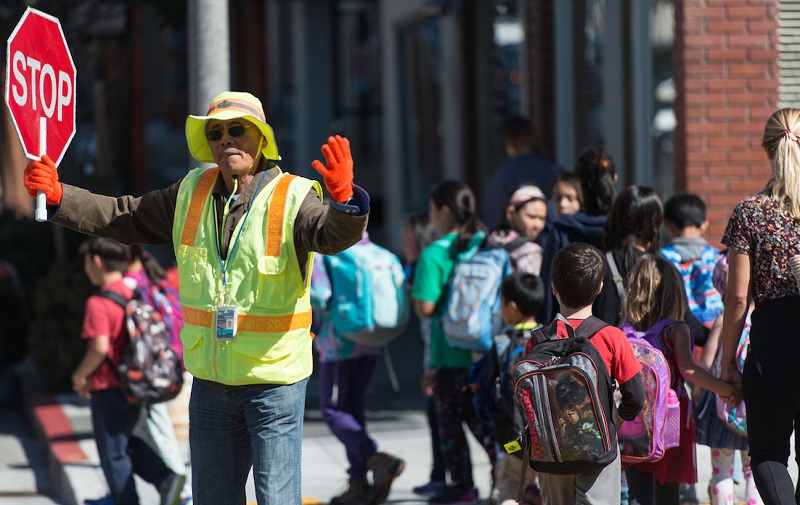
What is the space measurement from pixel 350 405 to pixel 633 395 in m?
2.43

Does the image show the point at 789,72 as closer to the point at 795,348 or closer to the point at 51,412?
the point at 795,348

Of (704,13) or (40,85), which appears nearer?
(40,85)

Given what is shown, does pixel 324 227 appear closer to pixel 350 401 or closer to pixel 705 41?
pixel 350 401

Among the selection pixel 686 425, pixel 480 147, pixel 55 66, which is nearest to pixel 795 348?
pixel 686 425

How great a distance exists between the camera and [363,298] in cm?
625

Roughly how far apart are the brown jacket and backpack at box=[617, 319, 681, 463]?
53.9 inches

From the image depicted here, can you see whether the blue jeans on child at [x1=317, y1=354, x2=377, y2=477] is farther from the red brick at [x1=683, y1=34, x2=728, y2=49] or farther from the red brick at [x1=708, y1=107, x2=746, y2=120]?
the red brick at [x1=683, y1=34, x2=728, y2=49]

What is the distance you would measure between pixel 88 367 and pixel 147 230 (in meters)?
1.71

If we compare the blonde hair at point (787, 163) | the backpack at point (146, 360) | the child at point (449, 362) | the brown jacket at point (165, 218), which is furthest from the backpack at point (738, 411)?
the backpack at point (146, 360)

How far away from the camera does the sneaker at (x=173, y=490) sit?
6.00 meters

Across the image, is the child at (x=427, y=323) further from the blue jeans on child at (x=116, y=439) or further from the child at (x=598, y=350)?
the child at (x=598, y=350)

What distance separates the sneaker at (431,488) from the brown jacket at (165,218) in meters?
2.53

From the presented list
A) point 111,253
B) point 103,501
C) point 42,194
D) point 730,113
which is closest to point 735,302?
point 42,194

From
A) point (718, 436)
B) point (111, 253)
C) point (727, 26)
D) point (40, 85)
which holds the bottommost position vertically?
point (718, 436)
